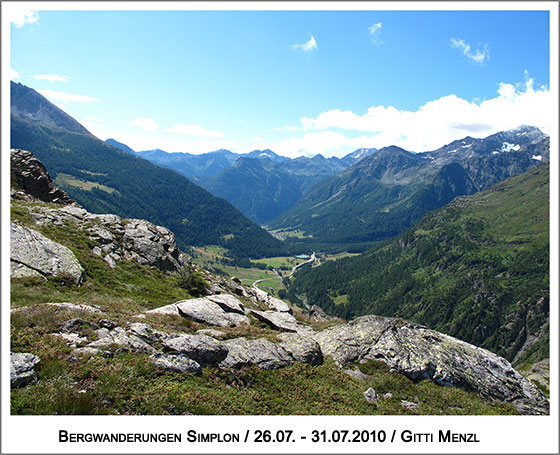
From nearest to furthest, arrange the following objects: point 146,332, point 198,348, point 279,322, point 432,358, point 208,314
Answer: point 198,348, point 146,332, point 432,358, point 208,314, point 279,322

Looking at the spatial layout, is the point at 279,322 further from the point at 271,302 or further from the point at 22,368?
the point at 22,368

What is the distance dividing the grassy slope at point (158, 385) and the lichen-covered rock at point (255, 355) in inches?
19.7

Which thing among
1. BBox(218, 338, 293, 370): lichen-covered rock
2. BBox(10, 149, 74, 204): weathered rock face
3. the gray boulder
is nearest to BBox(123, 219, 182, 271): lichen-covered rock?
BBox(10, 149, 74, 204): weathered rock face

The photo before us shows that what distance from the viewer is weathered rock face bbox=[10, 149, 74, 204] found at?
46156 mm

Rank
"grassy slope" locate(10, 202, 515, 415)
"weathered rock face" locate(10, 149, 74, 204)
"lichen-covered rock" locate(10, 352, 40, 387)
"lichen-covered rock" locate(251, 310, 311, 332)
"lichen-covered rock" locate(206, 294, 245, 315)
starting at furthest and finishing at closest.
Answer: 1. "weathered rock face" locate(10, 149, 74, 204)
2. "lichen-covered rock" locate(251, 310, 311, 332)
3. "lichen-covered rock" locate(206, 294, 245, 315)
4. "grassy slope" locate(10, 202, 515, 415)
5. "lichen-covered rock" locate(10, 352, 40, 387)

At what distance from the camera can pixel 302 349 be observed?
19.8 metres

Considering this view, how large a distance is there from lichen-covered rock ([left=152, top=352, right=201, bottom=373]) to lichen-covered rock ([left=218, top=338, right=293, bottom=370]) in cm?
157

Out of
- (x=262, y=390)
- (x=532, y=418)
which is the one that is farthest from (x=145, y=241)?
(x=532, y=418)

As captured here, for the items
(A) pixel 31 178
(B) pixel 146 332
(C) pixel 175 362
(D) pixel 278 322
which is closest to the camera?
(C) pixel 175 362

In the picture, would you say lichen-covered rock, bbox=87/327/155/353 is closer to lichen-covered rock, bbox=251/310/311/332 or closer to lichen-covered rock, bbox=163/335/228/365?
lichen-covered rock, bbox=163/335/228/365

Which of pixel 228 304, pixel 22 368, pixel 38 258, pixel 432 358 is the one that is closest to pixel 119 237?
pixel 38 258

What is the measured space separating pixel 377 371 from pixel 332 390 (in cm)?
507

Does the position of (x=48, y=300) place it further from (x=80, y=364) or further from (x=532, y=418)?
(x=532, y=418)

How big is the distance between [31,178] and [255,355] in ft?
168
